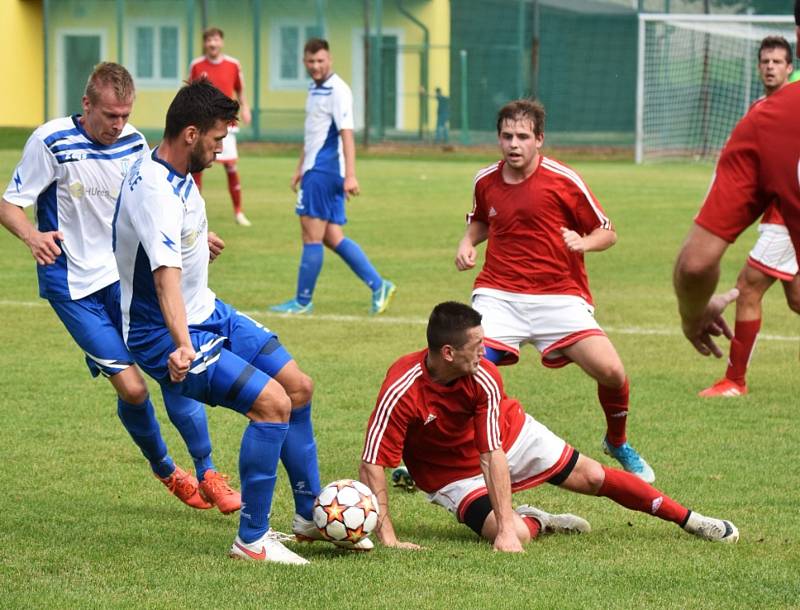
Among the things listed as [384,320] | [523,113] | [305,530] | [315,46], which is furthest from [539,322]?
[315,46]

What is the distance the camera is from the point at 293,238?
55.8ft

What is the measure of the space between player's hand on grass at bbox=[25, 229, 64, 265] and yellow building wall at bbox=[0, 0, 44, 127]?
3261cm

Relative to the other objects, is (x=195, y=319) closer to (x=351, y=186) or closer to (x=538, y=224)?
(x=538, y=224)

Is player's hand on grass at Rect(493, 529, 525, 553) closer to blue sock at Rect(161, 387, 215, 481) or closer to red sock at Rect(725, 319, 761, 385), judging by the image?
blue sock at Rect(161, 387, 215, 481)

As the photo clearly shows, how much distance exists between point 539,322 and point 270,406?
228cm

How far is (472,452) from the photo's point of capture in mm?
5898

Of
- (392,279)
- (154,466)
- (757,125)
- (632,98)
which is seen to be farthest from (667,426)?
(632,98)

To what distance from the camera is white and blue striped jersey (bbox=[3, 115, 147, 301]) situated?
6508mm

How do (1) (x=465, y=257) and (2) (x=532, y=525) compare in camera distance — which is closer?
(2) (x=532, y=525)

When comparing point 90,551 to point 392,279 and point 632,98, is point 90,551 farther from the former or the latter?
point 632,98

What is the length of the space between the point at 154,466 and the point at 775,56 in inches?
196

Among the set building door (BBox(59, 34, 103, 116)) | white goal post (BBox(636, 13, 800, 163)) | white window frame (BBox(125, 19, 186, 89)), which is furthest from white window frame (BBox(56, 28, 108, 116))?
white goal post (BBox(636, 13, 800, 163))

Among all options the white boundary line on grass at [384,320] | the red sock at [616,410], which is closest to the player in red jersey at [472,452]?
the red sock at [616,410]

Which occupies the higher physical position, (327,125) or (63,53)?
(63,53)
